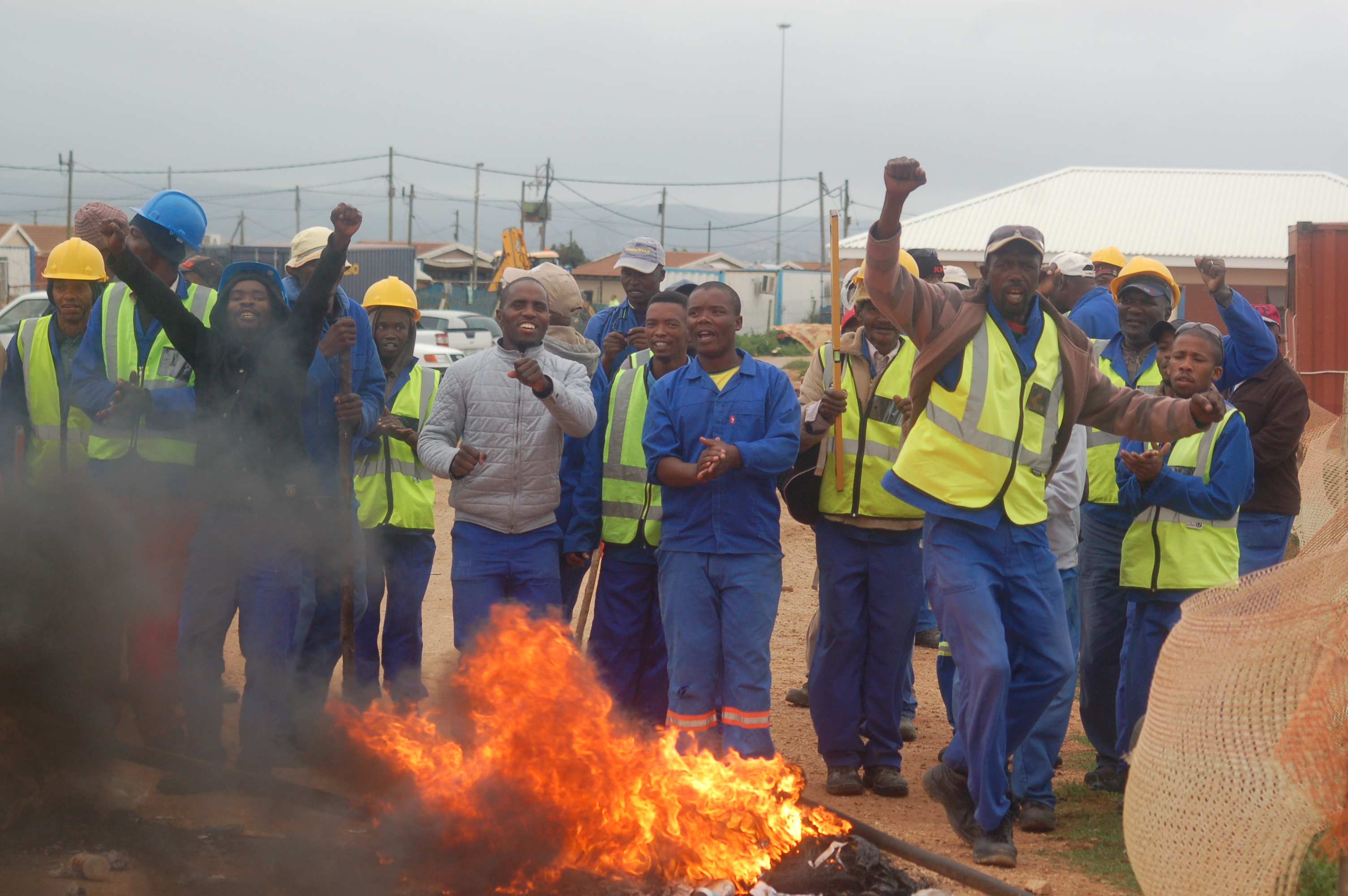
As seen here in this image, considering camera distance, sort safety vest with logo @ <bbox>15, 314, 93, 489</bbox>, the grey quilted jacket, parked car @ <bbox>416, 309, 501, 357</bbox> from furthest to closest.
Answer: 1. parked car @ <bbox>416, 309, 501, 357</bbox>
2. safety vest with logo @ <bbox>15, 314, 93, 489</bbox>
3. the grey quilted jacket

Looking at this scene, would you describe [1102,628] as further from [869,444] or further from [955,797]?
[869,444]

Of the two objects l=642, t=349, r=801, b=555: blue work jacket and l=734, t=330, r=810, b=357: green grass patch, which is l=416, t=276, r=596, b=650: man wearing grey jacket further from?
l=734, t=330, r=810, b=357: green grass patch

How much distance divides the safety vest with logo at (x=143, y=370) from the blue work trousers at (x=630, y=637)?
2221 millimetres

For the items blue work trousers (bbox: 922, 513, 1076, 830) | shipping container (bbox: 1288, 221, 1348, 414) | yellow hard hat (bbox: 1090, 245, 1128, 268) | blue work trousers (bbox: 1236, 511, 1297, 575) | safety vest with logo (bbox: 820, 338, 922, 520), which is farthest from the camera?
shipping container (bbox: 1288, 221, 1348, 414)

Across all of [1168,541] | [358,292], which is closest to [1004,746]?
[1168,541]

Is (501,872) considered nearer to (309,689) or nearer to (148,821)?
(148,821)

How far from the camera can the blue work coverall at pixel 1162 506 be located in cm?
538

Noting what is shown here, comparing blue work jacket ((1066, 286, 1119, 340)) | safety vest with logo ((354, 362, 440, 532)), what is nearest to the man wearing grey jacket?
safety vest with logo ((354, 362, 440, 532))

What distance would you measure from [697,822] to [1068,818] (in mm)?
2070

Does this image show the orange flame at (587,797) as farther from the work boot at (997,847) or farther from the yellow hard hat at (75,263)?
the yellow hard hat at (75,263)

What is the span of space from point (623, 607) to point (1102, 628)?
96.2 inches

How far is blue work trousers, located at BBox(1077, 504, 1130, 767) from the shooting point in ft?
19.0

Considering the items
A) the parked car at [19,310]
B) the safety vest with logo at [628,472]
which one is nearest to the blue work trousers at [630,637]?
the safety vest with logo at [628,472]

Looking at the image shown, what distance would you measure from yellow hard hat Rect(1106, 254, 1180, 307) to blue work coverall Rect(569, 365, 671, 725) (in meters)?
2.74
